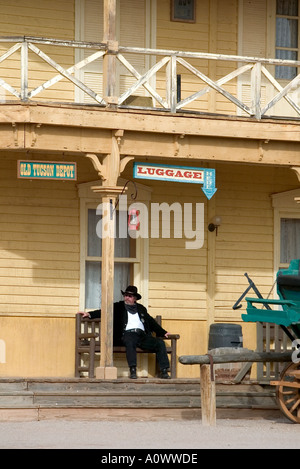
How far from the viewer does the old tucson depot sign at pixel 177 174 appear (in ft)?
55.8

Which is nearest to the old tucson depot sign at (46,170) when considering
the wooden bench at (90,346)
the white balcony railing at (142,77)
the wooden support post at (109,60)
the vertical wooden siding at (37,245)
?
the white balcony railing at (142,77)

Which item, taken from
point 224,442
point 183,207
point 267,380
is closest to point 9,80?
point 183,207

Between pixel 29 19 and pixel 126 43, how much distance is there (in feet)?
5.55

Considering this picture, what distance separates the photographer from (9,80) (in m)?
18.4

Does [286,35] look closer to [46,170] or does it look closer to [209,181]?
[209,181]

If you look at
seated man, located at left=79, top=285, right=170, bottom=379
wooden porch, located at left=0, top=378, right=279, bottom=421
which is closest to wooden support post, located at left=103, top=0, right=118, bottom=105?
seated man, located at left=79, top=285, right=170, bottom=379

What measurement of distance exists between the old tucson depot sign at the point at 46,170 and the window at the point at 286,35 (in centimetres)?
506

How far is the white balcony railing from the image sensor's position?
16.6 m

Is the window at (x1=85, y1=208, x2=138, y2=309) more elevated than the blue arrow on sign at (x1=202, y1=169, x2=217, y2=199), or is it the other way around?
the blue arrow on sign at (x1=202, y1=169, x2=217, y2=199)

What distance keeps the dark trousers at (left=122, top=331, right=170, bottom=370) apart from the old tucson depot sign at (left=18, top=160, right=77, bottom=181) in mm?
2594

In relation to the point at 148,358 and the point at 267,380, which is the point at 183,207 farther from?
the point at 267,380

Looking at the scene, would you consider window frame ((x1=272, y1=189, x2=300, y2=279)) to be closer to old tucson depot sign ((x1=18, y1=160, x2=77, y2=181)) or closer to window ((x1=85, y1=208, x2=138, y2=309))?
window ((x1=85, y1=208, x2=138, y2=309))

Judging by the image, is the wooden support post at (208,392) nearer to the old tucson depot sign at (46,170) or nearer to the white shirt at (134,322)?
the white shirt at (134,322)
